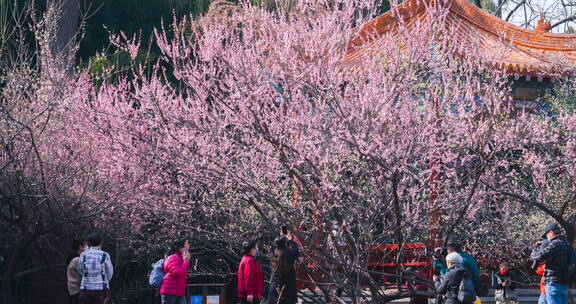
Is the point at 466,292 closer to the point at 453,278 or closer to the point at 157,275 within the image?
the point at 453,278

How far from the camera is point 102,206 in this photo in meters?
9.76

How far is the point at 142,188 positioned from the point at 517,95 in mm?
8569

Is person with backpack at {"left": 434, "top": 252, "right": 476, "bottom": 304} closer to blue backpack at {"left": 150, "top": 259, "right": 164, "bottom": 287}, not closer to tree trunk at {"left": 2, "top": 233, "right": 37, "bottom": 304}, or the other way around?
blue backpack at {"left": 150, "top": 259, "right": 164, "bottom": 287}

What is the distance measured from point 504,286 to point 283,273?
14.8 feet

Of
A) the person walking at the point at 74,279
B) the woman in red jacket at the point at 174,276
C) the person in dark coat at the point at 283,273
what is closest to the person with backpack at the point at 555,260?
the person in dark coat at the point at 283,273

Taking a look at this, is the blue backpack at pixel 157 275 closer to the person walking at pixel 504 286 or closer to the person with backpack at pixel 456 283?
the person with backpack at pixel 456 283

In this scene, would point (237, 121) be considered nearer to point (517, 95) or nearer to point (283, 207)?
point (283, 207)

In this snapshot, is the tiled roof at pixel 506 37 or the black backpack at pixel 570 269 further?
the tiled roof at pixel 506 37

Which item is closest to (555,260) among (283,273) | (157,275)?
(283,273)

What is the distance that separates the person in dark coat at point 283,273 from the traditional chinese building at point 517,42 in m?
6.05

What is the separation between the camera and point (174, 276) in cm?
820

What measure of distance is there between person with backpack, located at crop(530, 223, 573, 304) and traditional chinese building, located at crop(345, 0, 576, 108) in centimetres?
593

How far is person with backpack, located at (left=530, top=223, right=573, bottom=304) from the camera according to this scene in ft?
23.5

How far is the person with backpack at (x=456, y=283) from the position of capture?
6645 millimetres
